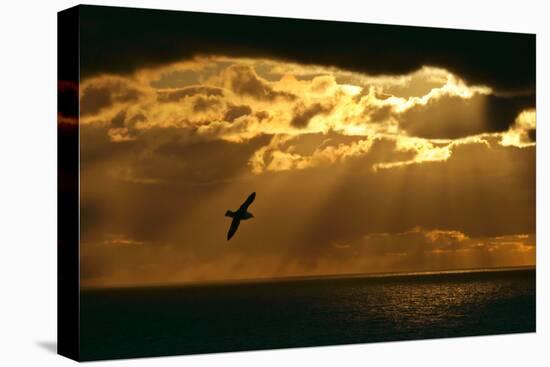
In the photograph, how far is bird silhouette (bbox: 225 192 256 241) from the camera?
51.3 feet

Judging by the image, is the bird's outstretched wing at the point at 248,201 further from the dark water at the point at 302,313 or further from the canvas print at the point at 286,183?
the dark water at the point at 302,313

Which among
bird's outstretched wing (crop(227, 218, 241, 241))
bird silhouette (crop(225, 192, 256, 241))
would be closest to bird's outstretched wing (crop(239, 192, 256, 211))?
bird silhouette (crop(225, 192, 256, 241))

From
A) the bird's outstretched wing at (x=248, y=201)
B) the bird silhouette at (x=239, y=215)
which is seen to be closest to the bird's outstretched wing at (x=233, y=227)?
the bird silhouette at (x=239, y=215)

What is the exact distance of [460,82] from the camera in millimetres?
16906

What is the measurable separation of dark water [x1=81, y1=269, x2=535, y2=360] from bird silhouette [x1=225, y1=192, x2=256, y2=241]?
0.62 meters

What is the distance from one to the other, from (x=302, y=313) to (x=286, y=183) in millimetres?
1508

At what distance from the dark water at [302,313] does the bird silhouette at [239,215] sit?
618 mm

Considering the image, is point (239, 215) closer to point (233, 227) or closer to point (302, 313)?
point (233, 227)

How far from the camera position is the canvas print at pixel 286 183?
A: 14984mm

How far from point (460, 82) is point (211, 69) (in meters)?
3.25

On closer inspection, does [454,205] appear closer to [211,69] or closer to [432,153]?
[432,153]

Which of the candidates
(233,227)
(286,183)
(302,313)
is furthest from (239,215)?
(302,313)

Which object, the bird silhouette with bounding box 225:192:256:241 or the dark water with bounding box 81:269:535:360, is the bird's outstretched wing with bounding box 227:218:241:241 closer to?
the bird silhouette with bounding box 225:192:256:241

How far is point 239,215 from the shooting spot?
1568cm
